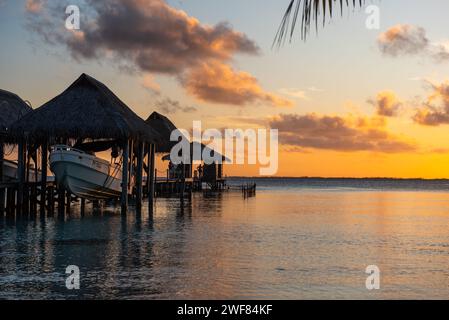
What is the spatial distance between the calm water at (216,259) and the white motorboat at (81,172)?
218 cm

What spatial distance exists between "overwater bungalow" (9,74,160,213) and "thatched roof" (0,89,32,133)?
1.83 metres

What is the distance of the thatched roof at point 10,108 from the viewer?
29.9m

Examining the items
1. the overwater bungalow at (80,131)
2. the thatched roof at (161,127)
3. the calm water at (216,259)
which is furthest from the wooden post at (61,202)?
the thatched roof at (161,127)

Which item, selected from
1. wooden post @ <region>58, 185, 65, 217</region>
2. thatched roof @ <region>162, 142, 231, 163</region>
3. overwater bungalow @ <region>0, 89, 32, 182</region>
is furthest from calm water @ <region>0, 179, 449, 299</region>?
thatched roof @ <region>162, 142, 231, 163</region>

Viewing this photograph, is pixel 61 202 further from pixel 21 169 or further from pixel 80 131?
pixel 80 131

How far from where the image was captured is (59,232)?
21.0 meters

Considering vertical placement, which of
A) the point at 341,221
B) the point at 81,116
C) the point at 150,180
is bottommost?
the point at 341,221

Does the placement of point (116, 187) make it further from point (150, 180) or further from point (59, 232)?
point (59, 232)

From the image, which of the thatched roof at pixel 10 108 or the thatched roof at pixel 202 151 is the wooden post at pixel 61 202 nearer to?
the thatched roof at pixel 10 108

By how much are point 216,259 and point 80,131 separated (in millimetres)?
12651
